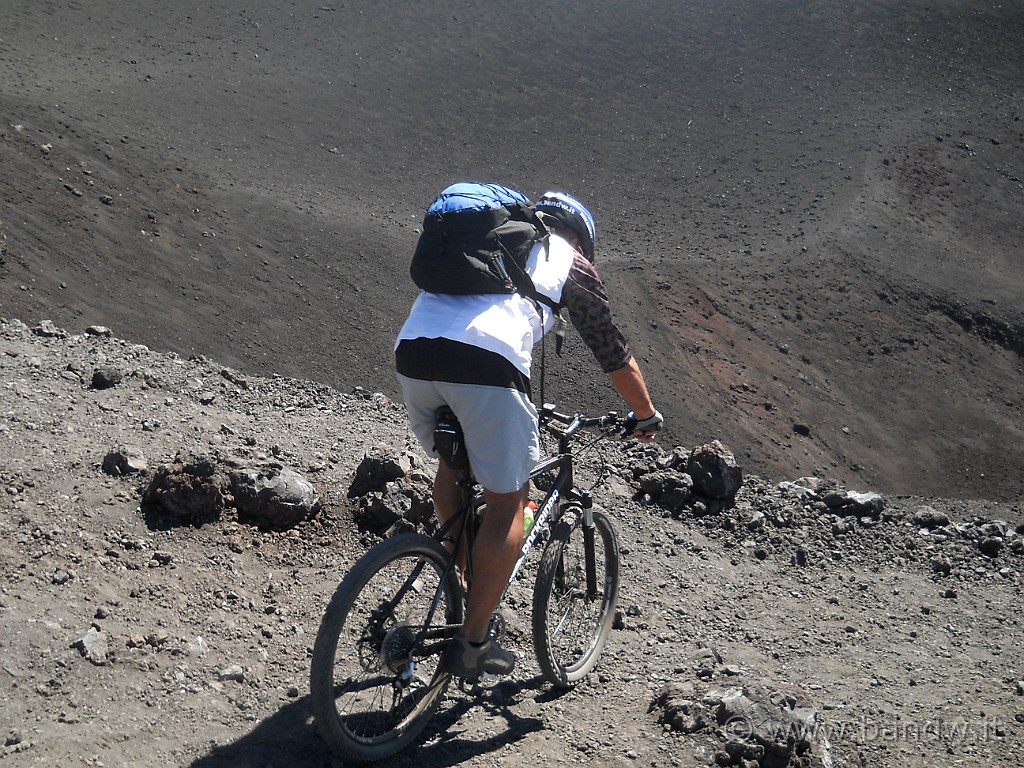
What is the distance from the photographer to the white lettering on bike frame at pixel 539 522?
3.70 metres

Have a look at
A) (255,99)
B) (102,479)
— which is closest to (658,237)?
(255,99)

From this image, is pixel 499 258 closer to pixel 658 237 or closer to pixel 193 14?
pixel 658 237

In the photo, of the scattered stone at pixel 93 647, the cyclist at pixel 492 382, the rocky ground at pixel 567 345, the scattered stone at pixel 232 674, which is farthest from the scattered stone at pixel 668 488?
the scattered stone at pixel 93 647

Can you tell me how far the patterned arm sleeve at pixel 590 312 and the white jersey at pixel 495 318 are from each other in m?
0.12

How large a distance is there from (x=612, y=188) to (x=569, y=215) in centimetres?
1076

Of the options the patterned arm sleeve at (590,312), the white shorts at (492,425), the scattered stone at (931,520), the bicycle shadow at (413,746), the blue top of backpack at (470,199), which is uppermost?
the blue top of backpack at (470,199)

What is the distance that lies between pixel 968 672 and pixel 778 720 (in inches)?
66.8

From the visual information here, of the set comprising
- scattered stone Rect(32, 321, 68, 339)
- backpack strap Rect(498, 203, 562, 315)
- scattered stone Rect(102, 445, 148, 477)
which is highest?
backpack strap Rect(498, 203, 562, 315)

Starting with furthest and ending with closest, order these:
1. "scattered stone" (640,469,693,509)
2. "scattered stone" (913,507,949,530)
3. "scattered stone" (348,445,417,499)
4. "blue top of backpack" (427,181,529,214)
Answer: "scattered stone" (913,507,949,530), "scattered stone" (640,469,693,509), "scattered stone" (348,445,417,499), "blue top of backpack" (427,181,529,214)

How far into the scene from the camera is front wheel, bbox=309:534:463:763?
121 inches

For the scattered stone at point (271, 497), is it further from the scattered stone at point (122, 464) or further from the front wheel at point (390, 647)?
the front wheel at point (390, 647)

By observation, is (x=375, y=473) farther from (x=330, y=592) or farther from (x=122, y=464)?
(x=122, y=464)

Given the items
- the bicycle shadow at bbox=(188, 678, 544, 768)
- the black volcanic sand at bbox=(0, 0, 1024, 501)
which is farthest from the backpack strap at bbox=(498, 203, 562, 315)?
the black volcanic sand at bbox=(0, 0, 1024, 501)

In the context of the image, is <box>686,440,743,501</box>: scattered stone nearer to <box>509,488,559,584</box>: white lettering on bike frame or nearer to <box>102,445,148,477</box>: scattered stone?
<box>509,488,559,584</box>: white lettering on bike frame
